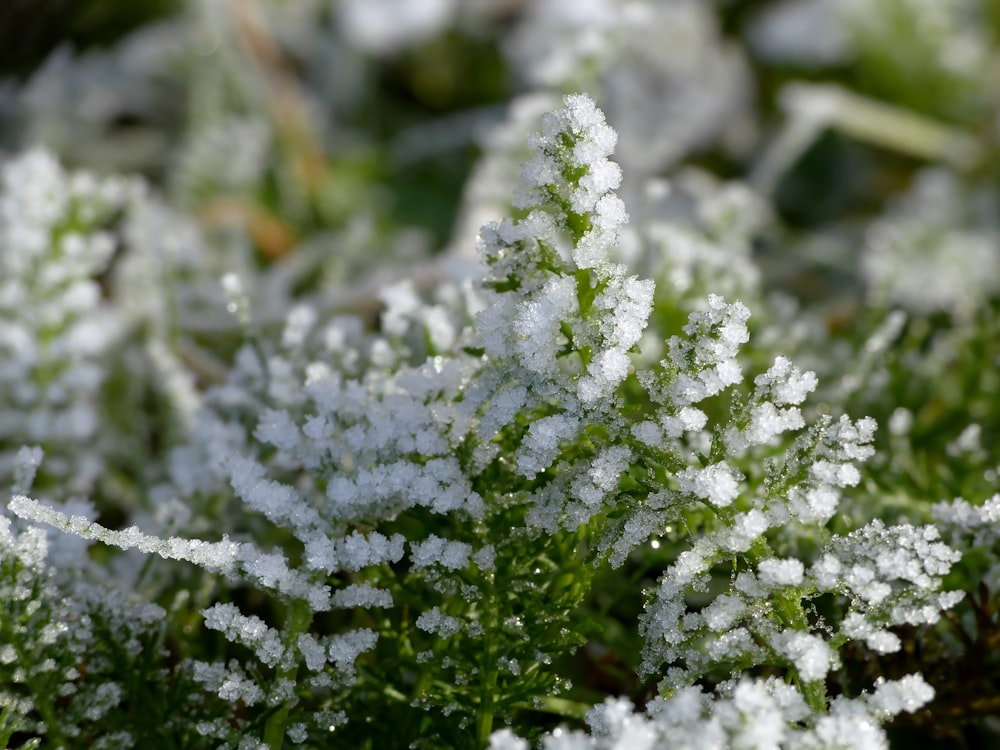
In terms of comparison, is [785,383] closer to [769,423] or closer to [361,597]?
[769,423]

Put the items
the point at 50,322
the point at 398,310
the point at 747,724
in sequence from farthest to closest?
the point at 50,322
the point at 398,310
the point at 747,724

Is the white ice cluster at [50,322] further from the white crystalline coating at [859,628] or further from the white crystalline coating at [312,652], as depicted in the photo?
the white crystalline coating at [859,628]

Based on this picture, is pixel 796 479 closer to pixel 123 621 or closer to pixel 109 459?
pixel 123 621

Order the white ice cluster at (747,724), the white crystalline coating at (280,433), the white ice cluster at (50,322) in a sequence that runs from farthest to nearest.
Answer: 1. the white ice cluster at (50,322)
2. the white crystalline coating at (280,433)
3. the white ice cluster at (747,724)

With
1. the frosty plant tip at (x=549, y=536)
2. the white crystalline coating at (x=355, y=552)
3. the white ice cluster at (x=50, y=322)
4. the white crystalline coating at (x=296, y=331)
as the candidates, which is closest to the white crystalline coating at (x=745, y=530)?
the frosty plant tip at (x=549, y=536)

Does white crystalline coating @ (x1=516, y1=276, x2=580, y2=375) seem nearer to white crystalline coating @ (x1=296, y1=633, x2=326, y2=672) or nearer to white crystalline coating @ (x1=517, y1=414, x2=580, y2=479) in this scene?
white crystalline coating @ (x1=517, y1=414, x2=580, y2=479)

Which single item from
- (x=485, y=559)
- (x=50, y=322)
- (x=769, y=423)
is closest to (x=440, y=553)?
(x=485, y=559)

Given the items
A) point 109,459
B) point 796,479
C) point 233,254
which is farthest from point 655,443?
point 233,254
